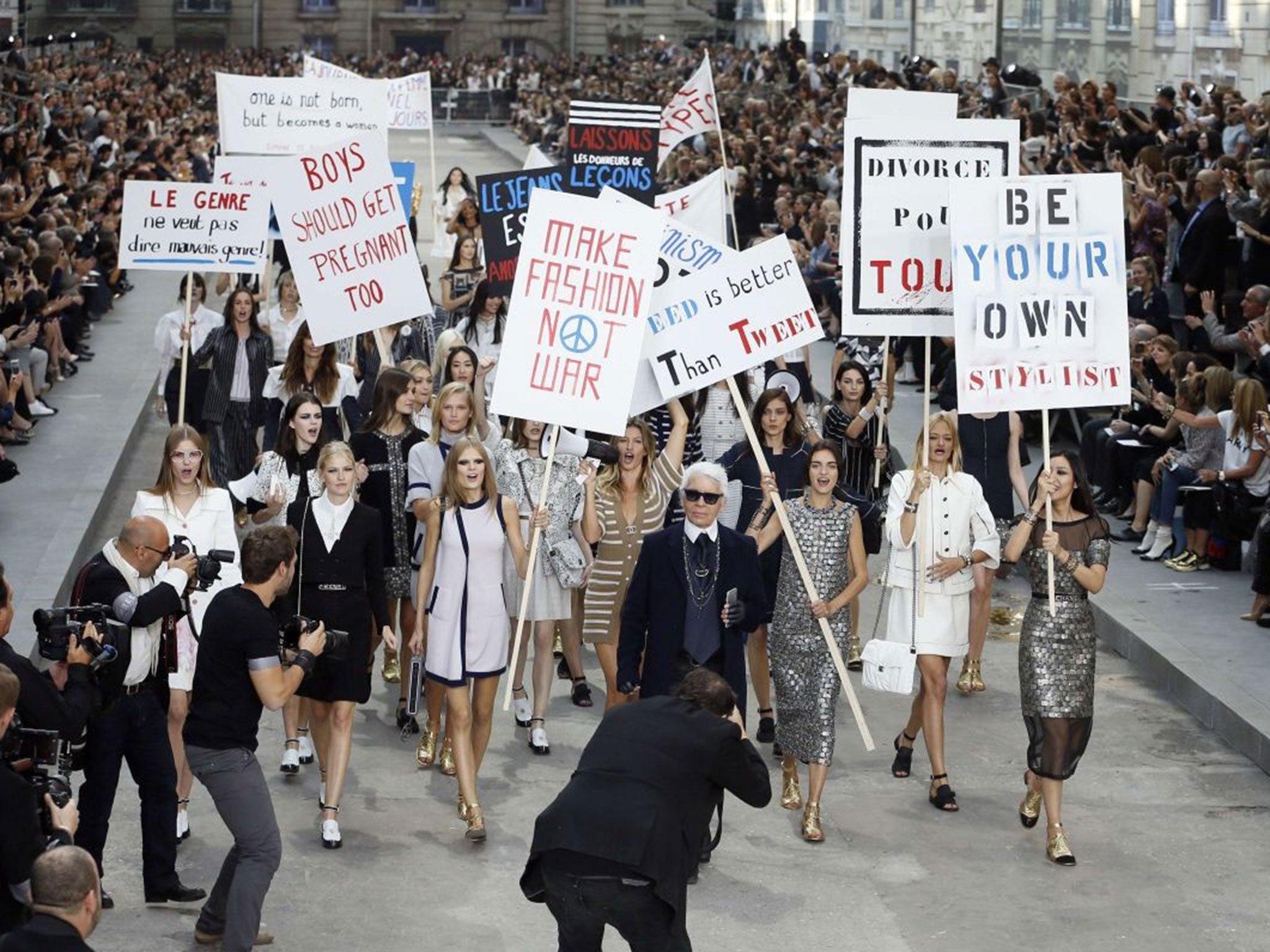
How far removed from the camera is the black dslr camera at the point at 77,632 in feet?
26.5

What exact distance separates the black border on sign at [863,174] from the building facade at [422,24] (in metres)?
81.3

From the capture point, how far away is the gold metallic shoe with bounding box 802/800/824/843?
1023cm

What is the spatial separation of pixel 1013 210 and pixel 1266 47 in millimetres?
19440

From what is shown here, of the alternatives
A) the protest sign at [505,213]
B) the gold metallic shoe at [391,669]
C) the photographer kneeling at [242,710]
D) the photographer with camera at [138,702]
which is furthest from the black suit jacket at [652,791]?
the protest sign at [505,213]

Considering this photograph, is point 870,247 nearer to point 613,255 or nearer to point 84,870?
point 613,255

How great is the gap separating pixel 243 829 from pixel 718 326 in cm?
378

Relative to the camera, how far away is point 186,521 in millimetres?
10156

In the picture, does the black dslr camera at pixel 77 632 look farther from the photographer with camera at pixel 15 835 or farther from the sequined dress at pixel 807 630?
the sequined dress at pixel 807 630

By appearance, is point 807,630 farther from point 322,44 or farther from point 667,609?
point 322,44

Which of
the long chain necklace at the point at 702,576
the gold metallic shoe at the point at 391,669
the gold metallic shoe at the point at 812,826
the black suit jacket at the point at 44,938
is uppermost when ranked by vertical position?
the long chain necklace at the point at 702,576

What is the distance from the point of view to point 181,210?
15938 millimetres

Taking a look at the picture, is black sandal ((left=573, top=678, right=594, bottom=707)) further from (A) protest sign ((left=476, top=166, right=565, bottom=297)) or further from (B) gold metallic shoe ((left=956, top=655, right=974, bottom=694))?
(A) protest sign ((left=476, top=166, right=565, bottom=297))

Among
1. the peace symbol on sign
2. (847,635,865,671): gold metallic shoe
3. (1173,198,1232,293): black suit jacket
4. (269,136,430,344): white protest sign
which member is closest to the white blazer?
the peace symbol on sign

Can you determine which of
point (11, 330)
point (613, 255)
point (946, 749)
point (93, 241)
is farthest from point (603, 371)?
point (93, 241)
